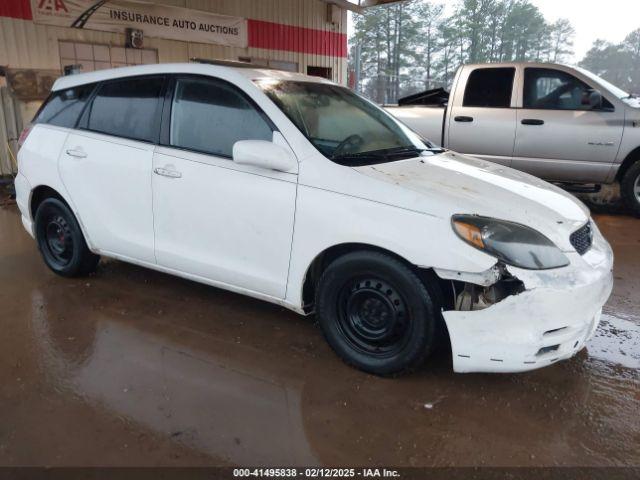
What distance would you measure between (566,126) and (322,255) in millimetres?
5008

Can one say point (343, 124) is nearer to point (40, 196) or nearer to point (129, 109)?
point (129, 109)

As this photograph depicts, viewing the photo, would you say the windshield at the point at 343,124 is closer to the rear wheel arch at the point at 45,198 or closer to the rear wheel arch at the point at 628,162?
the rear wheel arch at the point at 45,198

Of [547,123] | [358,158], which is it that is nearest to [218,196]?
[358,158]

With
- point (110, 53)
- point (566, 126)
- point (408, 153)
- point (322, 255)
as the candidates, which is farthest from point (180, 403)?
point (110, 53)

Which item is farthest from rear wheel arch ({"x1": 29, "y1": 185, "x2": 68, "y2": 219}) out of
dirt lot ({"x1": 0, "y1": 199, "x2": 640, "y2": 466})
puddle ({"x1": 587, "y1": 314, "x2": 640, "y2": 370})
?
puddle ({"x1": 587, "y1": 314, "x2": 640, "y2": 370})

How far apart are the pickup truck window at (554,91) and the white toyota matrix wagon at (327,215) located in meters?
3.80

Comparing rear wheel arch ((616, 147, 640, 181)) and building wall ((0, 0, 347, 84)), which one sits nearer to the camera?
rear wheel arch ((616, 147, 640, 181))

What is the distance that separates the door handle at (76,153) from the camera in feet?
12.6

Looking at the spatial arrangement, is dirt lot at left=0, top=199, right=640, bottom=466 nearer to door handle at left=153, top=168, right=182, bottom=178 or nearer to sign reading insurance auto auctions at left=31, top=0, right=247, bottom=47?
door handle at left=153, top=168, right=182, bottom=178

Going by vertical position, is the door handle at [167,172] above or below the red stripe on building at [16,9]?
below

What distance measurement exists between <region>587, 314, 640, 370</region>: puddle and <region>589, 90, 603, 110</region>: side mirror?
3.71m

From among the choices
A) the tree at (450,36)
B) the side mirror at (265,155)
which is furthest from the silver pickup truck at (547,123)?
the tree at (450,36)

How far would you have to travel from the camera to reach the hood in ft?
8.46

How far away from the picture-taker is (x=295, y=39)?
46.4ft
